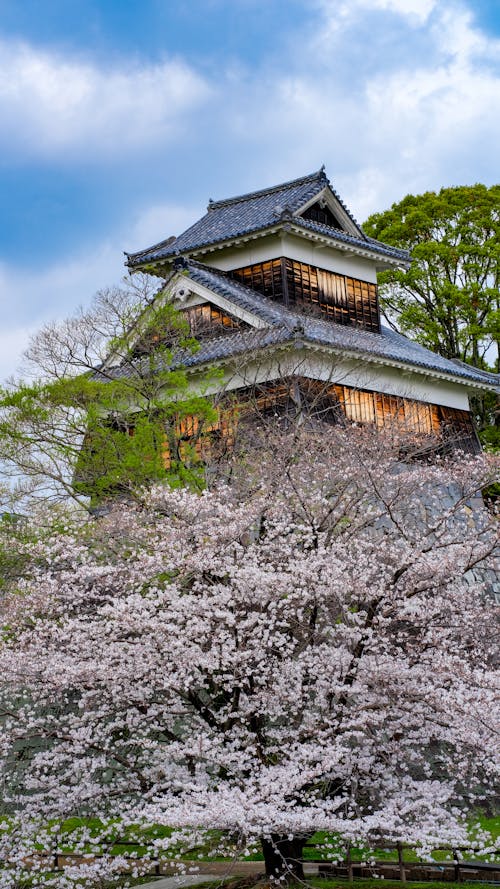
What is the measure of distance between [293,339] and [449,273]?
15292 mm

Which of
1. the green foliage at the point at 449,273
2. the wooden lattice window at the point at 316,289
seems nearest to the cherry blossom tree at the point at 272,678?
the wooden lattice window at the point at 316,289

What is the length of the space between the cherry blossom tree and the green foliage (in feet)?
74.5

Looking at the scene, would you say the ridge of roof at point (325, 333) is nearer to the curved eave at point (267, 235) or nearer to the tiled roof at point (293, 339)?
the tiled roof at point (293, 339)

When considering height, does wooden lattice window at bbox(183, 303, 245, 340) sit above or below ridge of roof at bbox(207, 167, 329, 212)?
below

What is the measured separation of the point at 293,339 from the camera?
74.1 feet

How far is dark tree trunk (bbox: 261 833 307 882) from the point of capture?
1178 cm

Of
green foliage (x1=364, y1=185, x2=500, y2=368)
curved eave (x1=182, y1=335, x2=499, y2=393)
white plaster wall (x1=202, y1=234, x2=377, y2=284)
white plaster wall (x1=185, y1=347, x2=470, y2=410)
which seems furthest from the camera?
green foliage (x1=364, y1=185, x2=500, y2=368)

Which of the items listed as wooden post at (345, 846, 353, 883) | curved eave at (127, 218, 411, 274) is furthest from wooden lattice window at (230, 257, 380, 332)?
wooden post at (345, 846, 353, 883)

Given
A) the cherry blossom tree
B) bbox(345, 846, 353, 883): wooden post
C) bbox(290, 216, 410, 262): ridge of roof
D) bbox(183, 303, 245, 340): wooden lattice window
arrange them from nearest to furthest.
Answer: the cherry blossom tree, bbox(345, 846, 353, 883): wooden post, bbox(183, 303, 245, 340): wooden lattice window, bbox(290, 216, 410, 262): ridge of roof

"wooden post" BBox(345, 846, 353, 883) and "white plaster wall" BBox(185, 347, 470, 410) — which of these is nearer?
"wooden post" BBox(345, 846, 353, 883)

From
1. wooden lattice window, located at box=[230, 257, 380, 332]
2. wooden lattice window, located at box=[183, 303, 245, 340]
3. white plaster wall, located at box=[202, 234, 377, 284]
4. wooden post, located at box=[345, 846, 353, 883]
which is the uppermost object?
white plaster wall, located at box=[202, 234, 377, 284]

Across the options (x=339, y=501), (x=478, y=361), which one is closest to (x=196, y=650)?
(x=339, y=501)

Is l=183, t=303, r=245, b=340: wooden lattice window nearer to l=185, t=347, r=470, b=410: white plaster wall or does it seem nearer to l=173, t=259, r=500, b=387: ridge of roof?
l=173, t=259, r=500, b=387: ridge of roof

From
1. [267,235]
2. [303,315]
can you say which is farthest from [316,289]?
[267,235]
